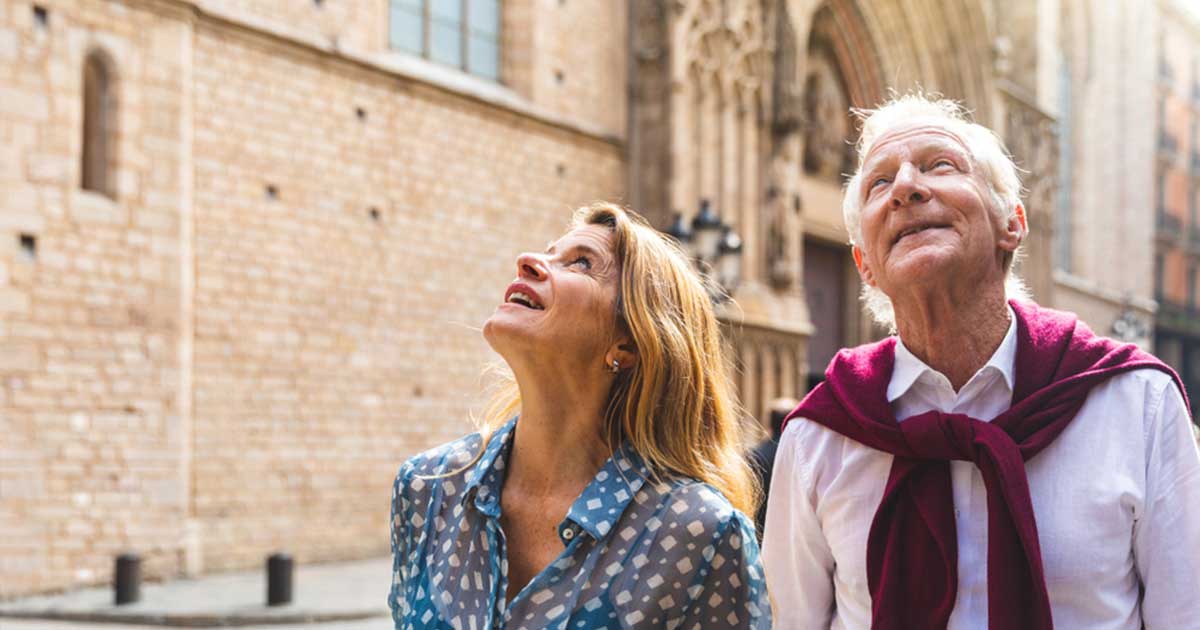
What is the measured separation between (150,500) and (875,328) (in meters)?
16.1

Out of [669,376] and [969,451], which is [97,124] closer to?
[669,376]

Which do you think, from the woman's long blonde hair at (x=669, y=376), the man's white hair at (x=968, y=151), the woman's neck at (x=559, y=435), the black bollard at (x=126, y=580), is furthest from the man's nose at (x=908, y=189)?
the black bollard at (x=126, y=580)

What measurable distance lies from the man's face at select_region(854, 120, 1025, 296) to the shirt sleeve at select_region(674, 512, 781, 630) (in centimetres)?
55

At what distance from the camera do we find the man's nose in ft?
7.50

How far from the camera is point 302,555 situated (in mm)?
12914

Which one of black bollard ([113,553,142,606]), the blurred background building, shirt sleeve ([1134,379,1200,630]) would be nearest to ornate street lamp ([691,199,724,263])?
the blurred background building

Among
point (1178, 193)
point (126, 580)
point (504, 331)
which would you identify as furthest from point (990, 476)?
point (1178, 193)

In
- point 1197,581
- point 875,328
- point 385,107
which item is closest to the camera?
point 1197,581

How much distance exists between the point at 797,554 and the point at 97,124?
34.3ft

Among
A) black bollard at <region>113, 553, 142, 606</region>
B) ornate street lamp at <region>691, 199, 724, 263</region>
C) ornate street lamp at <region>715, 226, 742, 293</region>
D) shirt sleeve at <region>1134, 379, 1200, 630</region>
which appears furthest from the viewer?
ornate street lamp at <region>691, 199, 724, 263</region>

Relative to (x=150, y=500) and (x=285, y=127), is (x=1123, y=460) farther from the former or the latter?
(x=285, y=127)

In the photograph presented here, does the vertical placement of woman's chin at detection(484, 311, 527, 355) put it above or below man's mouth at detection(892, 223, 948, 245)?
below

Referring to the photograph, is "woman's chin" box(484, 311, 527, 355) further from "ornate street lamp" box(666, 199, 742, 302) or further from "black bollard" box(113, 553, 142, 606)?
"ornate street lamp" box(666, 199, 742, 302)

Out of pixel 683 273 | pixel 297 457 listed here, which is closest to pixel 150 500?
pixel 297 457
